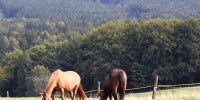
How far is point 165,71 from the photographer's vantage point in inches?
2400

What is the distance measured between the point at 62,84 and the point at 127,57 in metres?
49.5

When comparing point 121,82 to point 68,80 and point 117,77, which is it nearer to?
point 117,77

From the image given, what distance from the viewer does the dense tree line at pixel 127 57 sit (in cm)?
6166

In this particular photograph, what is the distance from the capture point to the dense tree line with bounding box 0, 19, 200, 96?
61656mm

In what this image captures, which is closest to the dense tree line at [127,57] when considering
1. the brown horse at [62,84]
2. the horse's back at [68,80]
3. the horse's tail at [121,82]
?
the brown horse at [62,84]

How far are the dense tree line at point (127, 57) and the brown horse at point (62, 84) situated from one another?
4218cm

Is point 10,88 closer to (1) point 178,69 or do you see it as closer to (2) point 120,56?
(2) point 120,56

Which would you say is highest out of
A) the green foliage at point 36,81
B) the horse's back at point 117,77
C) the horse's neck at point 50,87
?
the horse's back at point 117,77

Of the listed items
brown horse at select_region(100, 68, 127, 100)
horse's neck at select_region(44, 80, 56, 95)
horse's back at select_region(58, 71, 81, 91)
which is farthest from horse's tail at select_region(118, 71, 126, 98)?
horse's neck at select_region(44, 80, 56, 95)

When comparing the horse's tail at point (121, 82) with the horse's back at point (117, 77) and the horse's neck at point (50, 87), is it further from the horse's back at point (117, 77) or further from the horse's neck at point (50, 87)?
the horse's neck at point (50, 87)

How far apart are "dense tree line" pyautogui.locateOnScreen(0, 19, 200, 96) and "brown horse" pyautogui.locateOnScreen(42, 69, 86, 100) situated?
42.2m

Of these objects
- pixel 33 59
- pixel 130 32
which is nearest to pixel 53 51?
pixel 33 59

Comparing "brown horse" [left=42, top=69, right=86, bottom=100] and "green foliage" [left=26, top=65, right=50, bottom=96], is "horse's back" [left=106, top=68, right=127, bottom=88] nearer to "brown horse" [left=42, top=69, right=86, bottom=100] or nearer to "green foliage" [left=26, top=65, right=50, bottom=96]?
"brown horse" [left=42, top=69, right=86, bottom=100]

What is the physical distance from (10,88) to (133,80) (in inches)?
1053
